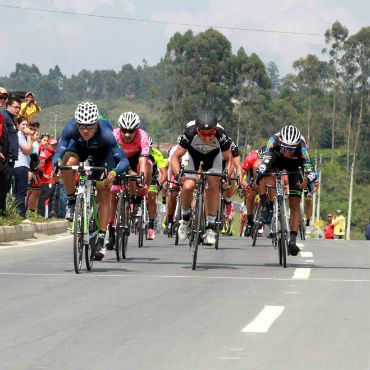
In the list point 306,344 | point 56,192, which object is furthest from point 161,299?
point 56,192

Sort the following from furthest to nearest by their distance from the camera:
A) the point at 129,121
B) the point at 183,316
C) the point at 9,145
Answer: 1. the point at 9,145
2. the point at 129,121
3. the point at 183,316

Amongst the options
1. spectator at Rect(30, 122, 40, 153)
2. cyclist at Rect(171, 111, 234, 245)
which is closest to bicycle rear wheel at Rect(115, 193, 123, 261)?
cyclist at Rect(171, 111, 234, 245)

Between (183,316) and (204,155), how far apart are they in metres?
5.73

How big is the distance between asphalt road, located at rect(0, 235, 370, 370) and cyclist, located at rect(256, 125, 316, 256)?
716mm

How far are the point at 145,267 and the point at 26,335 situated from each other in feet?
20.1

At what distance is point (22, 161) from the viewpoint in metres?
19.2

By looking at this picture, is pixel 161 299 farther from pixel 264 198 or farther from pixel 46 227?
pixel 46 227

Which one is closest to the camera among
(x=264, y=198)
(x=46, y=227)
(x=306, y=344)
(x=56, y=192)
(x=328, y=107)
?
(x=306, y=344)

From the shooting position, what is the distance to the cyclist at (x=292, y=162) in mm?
13562

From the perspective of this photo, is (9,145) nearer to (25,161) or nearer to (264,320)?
(25,161)

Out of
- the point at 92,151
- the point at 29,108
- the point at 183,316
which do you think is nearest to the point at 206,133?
the point at 92,151

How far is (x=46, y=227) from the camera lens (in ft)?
69.5

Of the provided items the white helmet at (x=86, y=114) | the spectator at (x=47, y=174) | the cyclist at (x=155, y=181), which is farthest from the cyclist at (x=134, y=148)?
the spectator at (x=47, y=174)

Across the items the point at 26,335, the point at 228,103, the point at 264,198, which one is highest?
the point at 228,103
